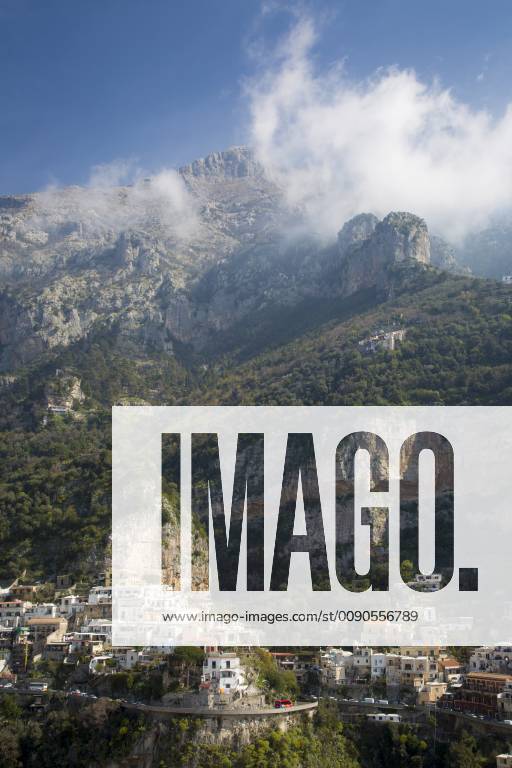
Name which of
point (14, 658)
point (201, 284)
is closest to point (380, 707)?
point (14, 658)

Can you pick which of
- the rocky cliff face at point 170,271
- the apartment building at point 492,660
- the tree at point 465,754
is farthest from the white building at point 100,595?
the rocky cliff face at point 170,271

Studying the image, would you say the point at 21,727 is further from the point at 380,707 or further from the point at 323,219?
the point at 323,219

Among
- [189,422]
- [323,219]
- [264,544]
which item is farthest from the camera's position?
[323,219]

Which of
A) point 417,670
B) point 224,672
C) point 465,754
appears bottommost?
point 465,754

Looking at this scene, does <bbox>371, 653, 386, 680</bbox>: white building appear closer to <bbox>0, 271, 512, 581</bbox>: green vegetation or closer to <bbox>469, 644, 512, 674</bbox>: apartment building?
<bbox>469, 644, 512, 674</bbox>: apartment building

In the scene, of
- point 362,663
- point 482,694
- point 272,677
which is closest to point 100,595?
point 272,677
